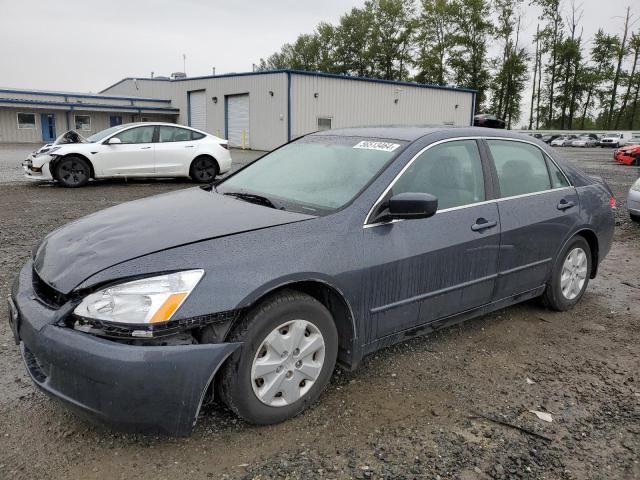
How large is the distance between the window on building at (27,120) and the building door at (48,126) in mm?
544

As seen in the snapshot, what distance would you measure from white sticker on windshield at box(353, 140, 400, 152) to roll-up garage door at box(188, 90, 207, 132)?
3185 centimetres

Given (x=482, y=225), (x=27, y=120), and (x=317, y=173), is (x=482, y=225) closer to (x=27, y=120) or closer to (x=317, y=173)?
(x=317, y=173)

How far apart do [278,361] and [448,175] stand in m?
1.78

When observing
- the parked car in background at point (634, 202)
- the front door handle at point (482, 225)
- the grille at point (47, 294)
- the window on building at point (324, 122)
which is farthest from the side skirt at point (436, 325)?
the window on building at point (324, 122)

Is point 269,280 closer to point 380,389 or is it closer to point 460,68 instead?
point 380,389

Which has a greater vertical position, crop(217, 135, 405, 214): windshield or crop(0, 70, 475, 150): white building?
crop(0, 70, 475, 150): white building

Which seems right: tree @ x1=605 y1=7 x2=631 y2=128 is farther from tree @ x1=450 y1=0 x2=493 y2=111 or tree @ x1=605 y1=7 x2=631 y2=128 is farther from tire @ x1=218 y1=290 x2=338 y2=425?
tire @ x1=218 y1=290 x2=338 y2=425

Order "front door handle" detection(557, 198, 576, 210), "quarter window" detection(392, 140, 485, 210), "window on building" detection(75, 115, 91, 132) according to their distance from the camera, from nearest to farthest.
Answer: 1. "quarter window" detection(392, 140, 485, 210)
2. "front door handle" detection(557, 198, 576, 210)
3. "window on building" detection(75, 115, 91, 132)

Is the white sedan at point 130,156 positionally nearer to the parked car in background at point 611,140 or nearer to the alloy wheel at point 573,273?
Result: the alloy wheel at point 573,273

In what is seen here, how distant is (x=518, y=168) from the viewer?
164 inches

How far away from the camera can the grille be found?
8.29ft

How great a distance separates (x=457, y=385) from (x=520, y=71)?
2503 inches

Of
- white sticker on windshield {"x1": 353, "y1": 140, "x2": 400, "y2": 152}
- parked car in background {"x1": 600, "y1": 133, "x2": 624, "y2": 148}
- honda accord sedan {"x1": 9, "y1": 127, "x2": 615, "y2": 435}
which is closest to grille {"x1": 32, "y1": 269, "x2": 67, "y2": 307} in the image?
honda accord sedan {"x1": 9, "y1": 127, "x2": 615, "y2": 435}

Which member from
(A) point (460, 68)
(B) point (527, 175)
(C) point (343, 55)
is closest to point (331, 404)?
(B) point (527, 175)
